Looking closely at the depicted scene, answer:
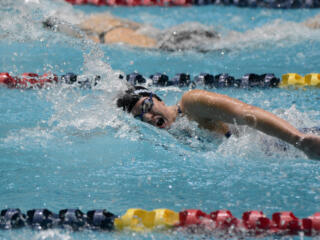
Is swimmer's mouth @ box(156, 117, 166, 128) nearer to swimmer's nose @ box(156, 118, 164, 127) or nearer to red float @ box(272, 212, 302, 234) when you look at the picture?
swimmer's nose @ box(156, 118, 164, 127)

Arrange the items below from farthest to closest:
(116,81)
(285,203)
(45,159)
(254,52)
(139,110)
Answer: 1. (254,52)
2. (116,81)
3. (45,159)
4. (139,110)
5. (285,203)

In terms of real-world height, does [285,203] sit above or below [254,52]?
below

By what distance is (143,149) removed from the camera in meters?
3.44

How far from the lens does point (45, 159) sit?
3.35 metres

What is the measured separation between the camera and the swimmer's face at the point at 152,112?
310 cm

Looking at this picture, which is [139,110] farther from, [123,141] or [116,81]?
[116,81]

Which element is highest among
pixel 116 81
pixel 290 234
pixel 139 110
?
pixel 116 81

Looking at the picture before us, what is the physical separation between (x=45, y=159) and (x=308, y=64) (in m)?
3.05

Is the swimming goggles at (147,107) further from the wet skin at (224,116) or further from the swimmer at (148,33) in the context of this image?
the swimmer at (148,33)

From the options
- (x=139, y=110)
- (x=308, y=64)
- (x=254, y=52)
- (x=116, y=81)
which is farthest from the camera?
(x=254, y=52)

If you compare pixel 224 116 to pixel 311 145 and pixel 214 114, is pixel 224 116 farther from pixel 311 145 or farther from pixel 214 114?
pixel 311 145

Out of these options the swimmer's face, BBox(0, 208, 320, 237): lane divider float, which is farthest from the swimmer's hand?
the swimmer's face

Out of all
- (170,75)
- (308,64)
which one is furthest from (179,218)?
(308,64)

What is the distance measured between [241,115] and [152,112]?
619mm
